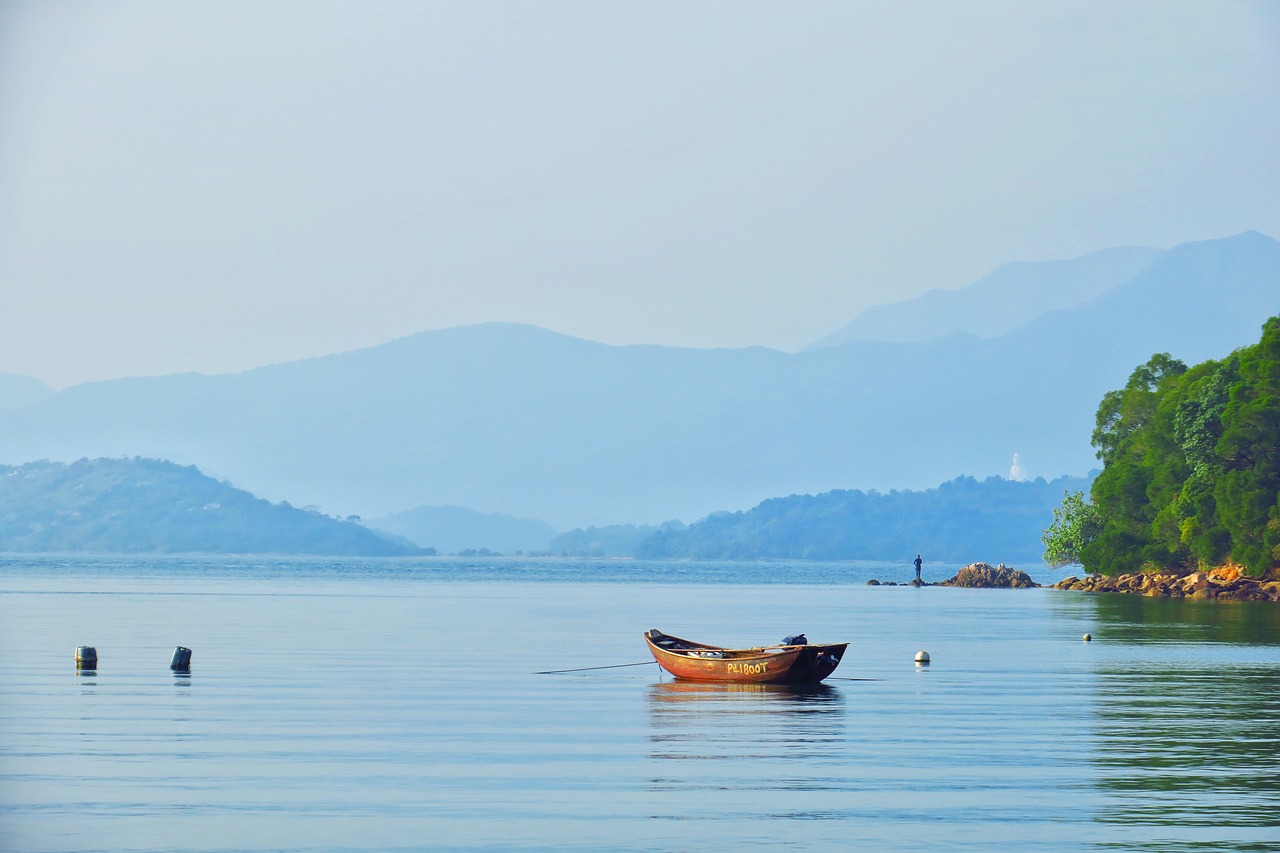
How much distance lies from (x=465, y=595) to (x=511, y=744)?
104447mm

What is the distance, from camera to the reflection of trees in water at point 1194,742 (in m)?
25.6

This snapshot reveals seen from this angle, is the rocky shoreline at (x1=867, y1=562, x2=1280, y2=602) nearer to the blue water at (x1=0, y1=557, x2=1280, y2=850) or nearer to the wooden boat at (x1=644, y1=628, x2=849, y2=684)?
the blue water at (x1=0, y1=557, x2=1280, y2=850)

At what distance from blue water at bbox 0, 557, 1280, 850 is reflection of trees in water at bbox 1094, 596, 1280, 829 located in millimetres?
112

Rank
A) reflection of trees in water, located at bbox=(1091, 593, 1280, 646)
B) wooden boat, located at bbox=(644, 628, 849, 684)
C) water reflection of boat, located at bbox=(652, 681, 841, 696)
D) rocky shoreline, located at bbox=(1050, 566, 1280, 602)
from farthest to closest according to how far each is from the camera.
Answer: rocky shoreline, located at bbox=(1050, 566, 1280, 602) < reflection of trees in water, located at bbox=(1091, 593, 1280, 646) < wooden boat, located at bbox=(644, 628, 849, 684) < water reflection of boat, located at bbox=(652, 681, 841, 696)

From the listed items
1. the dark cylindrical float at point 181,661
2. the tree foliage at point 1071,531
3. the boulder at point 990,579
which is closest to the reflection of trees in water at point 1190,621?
the tree foliage at point 1071,531

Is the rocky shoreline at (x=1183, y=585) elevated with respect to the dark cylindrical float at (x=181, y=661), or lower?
elevated

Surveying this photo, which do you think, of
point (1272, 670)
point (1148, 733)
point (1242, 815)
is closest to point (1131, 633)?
point (1272, 670)

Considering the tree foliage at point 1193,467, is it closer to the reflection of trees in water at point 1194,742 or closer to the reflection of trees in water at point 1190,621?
the reflection of trees in water at point 1190,621

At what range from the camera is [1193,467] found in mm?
131375

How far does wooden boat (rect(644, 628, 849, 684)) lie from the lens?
4769 cm

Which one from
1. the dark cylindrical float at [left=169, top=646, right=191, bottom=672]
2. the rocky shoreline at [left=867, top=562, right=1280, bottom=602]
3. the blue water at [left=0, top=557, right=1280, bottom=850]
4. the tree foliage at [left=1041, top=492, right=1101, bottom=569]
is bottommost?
the blue water at [left=0, top=557, right=1280, bottom=850]

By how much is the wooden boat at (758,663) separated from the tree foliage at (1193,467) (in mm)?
76356

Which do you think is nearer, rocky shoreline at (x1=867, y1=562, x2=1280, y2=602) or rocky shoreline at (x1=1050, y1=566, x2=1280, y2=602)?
rocky shoreline at (x1=1050, y1=566, x2=1280, y2=602)

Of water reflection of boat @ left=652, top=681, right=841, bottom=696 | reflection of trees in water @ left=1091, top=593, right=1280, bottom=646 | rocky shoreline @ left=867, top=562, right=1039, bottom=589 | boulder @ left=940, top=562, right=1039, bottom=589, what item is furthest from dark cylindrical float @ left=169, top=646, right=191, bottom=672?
boulder @ left=940, top=562, right=1039, bottom=589
